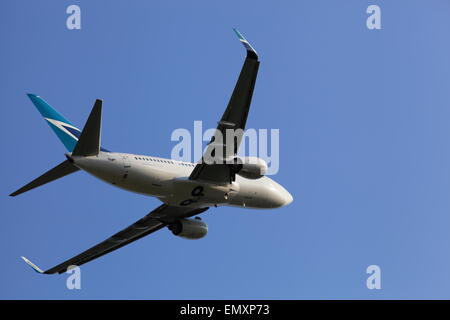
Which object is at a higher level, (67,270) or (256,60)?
(256,60)

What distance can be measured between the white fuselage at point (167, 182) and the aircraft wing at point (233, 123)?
0.65m

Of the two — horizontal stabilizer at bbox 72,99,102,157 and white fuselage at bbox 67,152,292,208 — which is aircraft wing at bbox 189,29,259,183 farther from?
horizontal stabilizer at bbox 72,99,102,157

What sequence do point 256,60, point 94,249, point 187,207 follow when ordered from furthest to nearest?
1. point 94,249
2. point 187,207
3. point 256,60

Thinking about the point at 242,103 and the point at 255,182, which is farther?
the point at 255,182

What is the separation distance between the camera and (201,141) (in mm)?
39375

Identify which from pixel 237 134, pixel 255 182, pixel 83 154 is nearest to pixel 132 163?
pixel 83 154

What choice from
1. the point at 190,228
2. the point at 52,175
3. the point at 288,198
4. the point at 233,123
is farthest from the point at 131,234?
the point at 233,123

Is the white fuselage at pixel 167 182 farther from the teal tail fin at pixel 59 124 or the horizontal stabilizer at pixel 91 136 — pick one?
Answer: the teal tail fin at pixel 59 124

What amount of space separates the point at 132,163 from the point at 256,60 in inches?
329

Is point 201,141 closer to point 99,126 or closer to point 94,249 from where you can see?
point 99,126

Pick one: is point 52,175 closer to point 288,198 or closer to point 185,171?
point 185,171

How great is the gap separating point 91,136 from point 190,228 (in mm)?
9560

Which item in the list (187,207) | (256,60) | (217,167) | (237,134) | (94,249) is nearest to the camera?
(256,60)

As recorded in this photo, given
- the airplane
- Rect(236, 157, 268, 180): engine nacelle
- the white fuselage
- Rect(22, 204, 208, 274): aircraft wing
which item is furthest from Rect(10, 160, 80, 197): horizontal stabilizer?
Rect(236, 157, 268, 180): engine nacelle
